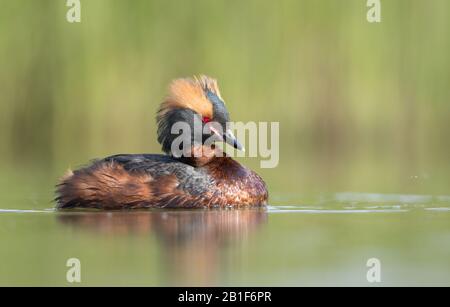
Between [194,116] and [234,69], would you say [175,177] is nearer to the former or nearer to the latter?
[194,116]

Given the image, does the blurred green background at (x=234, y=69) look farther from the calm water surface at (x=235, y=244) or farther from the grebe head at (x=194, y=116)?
the calm water surface at (x=235, y=244)

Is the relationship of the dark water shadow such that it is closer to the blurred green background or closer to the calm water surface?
the calm water surface

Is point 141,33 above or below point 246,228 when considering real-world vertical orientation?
above

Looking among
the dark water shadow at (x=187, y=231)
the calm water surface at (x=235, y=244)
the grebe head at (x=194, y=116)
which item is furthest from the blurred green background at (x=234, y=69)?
the dark water shadow at (x=187, y=231)

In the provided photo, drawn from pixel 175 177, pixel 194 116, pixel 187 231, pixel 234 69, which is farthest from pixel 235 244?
pixel 234 69

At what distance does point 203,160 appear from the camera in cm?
1116

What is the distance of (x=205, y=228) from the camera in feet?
30.4

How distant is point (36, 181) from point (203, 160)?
3.46 m

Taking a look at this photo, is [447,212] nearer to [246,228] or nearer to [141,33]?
[246,228]

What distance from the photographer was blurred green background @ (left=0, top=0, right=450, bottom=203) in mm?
16516
